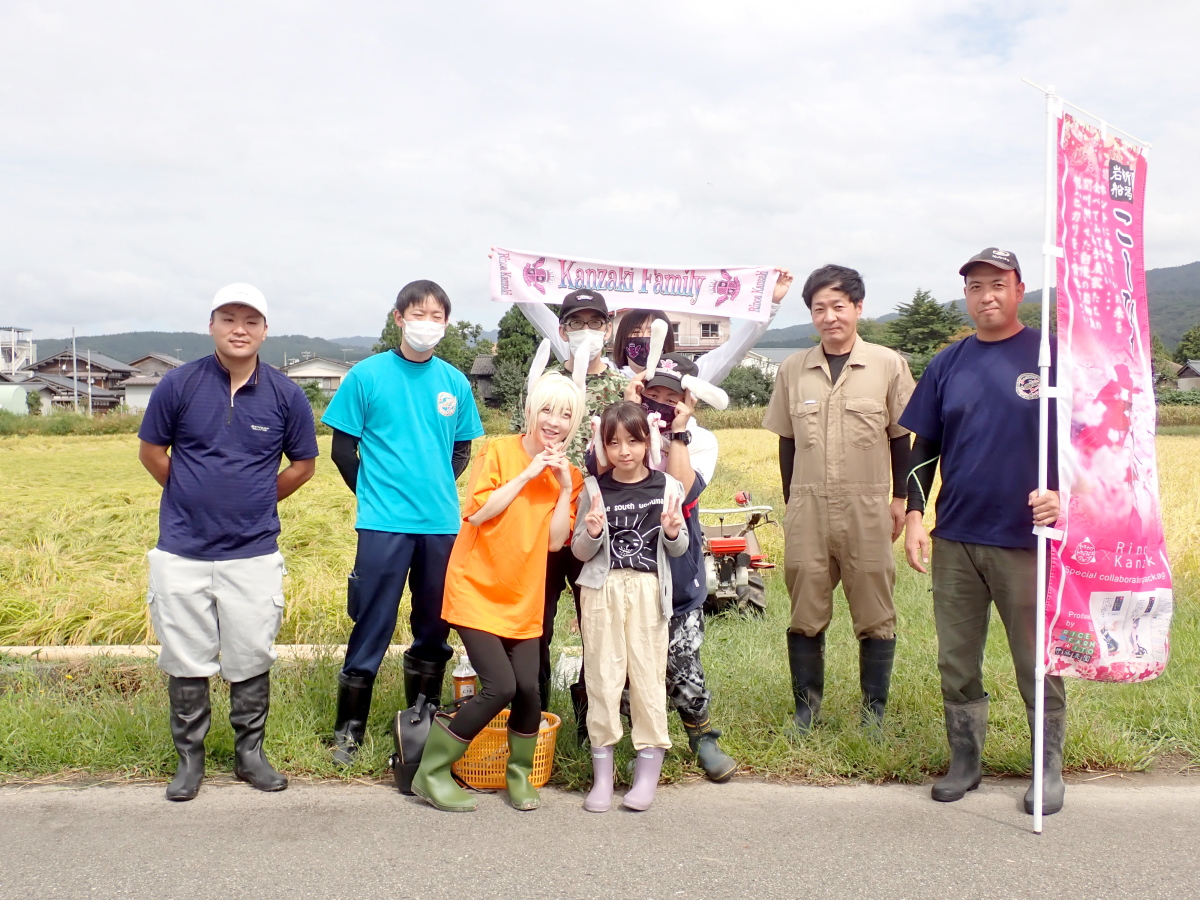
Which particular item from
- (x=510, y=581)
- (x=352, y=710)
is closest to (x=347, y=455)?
(x=510, y=581)

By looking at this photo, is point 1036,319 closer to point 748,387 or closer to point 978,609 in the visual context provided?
point 748,387

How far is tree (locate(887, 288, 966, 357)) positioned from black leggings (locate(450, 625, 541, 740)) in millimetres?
57715

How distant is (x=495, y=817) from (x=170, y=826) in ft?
3.78

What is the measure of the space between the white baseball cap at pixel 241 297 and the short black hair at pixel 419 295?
0.58 meters

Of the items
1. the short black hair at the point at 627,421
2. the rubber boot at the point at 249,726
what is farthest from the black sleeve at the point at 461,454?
the rubber boot at the point at 249,726

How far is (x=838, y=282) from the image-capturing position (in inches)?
158

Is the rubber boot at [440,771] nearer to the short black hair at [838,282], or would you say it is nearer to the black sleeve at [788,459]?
the black sleeve at [788,459]

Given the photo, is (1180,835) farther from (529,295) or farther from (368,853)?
(529,295)

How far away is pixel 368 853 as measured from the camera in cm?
304

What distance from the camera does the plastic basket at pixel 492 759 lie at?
3643mm

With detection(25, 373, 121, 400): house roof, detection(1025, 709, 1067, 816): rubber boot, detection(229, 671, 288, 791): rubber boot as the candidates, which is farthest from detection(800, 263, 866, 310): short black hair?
detection(25, 373, 121, 400): house roof

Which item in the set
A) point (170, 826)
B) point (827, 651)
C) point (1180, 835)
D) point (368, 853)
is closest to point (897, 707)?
point (827, 651)

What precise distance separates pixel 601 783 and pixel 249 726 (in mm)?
1463

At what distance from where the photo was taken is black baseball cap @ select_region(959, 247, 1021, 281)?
350 cm
